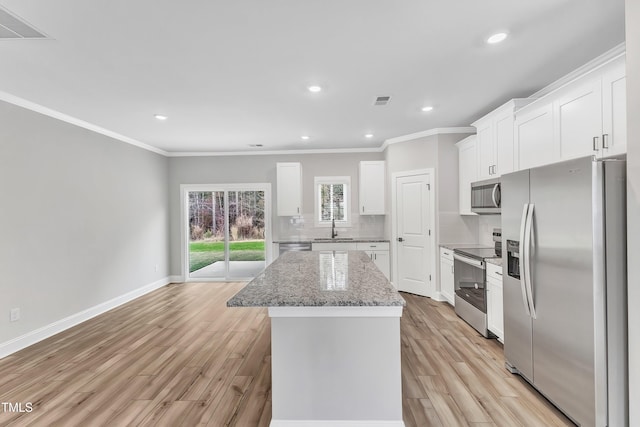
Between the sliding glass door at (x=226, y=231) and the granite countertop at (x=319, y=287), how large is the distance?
3212mm

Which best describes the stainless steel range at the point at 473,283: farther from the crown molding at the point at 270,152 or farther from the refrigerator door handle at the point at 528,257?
the crown molding at the point at 270,152

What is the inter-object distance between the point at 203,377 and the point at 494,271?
292 cm

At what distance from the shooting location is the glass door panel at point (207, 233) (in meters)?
5.92

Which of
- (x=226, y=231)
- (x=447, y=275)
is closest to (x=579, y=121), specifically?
(x=447, y=275)

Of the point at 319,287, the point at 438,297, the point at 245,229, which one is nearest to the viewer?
the point at 319,287

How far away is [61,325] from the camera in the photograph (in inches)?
137

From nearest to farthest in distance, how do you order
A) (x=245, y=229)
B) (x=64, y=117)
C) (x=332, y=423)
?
(x=332, y=423) → (x=64, y=117) → (x=245, y=229)

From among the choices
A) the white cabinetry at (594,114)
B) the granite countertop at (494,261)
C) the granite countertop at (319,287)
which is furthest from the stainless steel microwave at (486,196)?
the granite countertop at (319,287)

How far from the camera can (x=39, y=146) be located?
3271mm

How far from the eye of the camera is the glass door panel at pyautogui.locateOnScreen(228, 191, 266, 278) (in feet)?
19.3

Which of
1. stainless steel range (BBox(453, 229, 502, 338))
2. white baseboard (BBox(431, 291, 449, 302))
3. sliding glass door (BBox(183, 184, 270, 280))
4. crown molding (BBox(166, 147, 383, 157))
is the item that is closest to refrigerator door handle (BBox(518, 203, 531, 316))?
stainless steel range (BBox(453, 229, 502, 338))

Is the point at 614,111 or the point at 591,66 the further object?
the point at 591,66

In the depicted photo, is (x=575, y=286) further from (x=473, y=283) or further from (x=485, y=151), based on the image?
(x=485, y=151)

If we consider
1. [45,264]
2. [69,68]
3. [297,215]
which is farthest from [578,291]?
[45,264]
